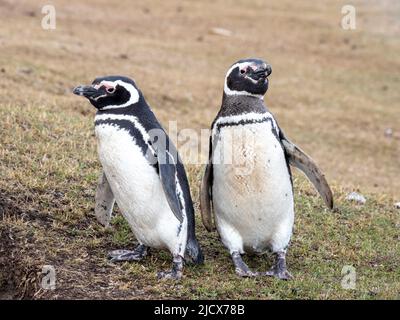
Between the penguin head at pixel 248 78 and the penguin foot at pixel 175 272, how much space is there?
1.37m

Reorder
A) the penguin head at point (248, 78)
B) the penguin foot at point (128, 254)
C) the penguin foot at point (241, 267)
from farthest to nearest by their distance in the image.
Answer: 1. the penguin foot at point (128, 254)
2. the penguin foot at point (241, 267)
3. the penguin head at point (248, 78)

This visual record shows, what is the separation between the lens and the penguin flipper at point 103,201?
6.17 m

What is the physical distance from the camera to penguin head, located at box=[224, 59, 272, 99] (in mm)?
5691

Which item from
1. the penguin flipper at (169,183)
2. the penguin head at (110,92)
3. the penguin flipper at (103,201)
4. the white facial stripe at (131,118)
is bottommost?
the penguin flipper at (103,201)

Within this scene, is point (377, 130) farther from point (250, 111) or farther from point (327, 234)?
point (250, 111)

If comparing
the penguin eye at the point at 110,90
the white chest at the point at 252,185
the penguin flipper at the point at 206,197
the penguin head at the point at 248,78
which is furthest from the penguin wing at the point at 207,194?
the penguin eye at the point at 110,90

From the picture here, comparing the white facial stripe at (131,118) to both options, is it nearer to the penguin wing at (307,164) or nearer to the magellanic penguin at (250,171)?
the magellanic penguin at (250,171)

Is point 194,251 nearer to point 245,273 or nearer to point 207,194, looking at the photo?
point 245,273

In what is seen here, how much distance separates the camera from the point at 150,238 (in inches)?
227

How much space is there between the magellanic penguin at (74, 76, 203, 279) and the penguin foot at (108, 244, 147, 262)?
0.23 metres

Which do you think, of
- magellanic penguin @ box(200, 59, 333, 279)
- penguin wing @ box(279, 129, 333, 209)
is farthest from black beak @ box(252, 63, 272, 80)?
penguin wing @ box(279, 129, 333, 209)

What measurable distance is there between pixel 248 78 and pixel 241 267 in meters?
1.49

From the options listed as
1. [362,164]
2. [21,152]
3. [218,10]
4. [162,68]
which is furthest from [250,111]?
[218,10]
